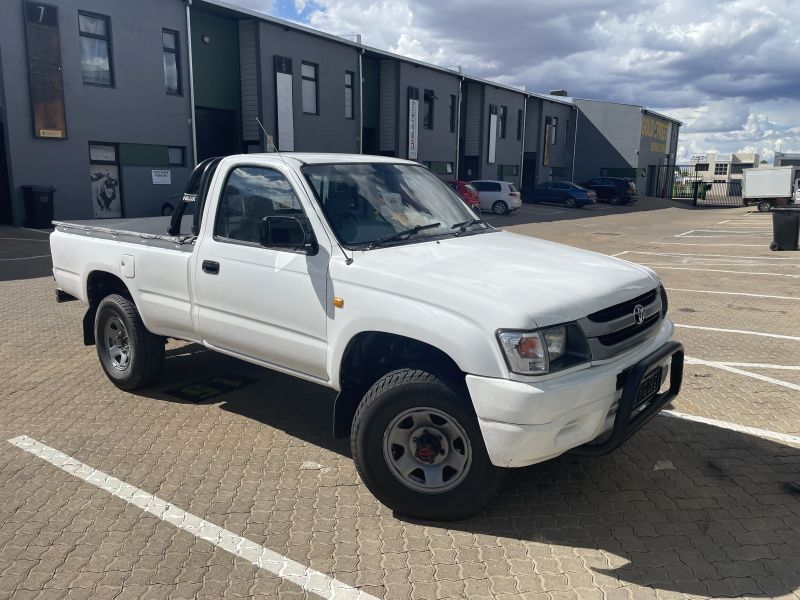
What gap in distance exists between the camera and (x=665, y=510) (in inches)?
151

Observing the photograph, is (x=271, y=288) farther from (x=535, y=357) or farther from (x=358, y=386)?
(x=535, y=357)

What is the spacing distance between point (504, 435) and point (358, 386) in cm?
111

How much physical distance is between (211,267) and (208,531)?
5.93ft

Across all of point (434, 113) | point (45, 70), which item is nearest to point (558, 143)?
point (434, 113)

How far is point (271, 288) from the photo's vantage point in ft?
13.8

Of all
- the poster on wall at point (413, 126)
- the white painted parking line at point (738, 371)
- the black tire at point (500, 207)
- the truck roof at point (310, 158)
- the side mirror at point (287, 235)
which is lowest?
the white painted parking line at point (738, 371)

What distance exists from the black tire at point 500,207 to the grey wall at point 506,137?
9.81 meters

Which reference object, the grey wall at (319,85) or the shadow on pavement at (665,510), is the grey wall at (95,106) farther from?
the shadow on pavement at (665,510)

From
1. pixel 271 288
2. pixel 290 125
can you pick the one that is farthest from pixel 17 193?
pixel 271 288

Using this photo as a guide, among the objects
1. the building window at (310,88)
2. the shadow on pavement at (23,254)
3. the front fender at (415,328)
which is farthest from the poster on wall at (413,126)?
the front fender at (415,328)

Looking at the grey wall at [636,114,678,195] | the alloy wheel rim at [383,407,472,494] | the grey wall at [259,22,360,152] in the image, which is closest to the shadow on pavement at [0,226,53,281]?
the grey wall at [259,22,360,152]

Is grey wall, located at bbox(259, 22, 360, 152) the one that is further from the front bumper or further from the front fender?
the front bumper

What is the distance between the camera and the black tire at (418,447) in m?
3.40

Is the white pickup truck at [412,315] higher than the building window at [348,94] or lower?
lower
